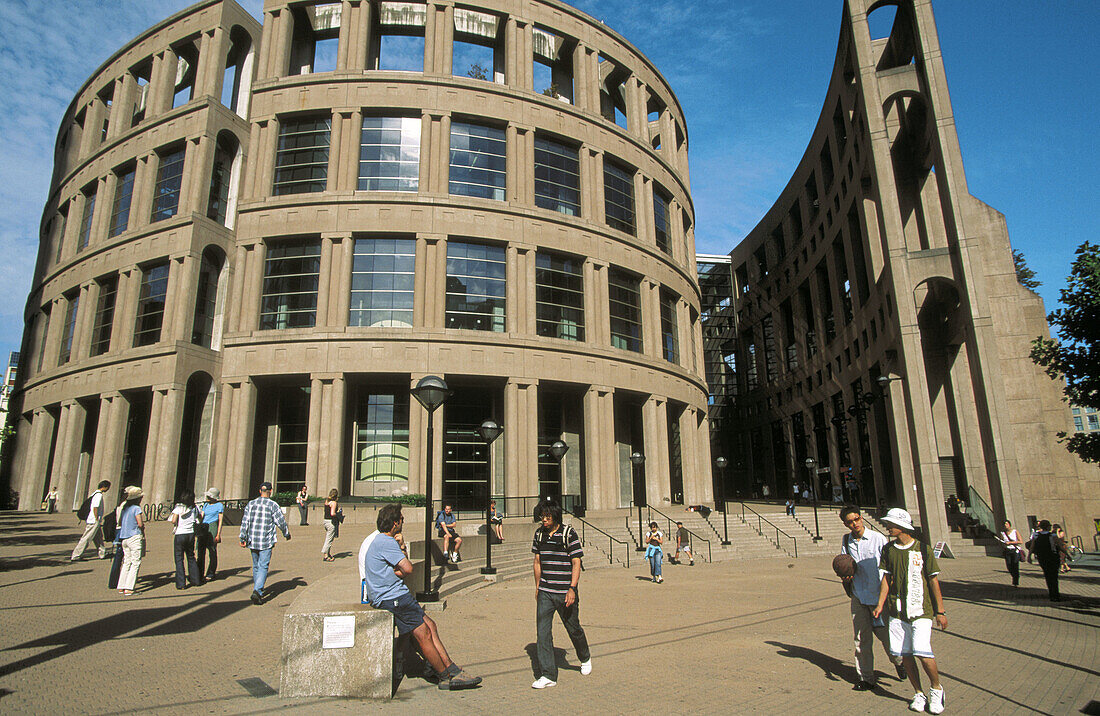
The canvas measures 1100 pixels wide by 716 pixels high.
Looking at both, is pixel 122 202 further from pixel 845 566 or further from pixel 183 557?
pixel 845 566

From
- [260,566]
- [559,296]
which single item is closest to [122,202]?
[559,296]

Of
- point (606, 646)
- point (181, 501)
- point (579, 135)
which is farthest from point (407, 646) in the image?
point (579, 135)

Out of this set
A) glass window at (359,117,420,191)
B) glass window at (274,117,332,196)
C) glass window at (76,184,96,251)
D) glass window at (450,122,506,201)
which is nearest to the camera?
glass window at (359,117,420,191)

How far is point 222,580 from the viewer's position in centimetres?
1234

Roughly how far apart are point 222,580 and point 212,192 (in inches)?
1012

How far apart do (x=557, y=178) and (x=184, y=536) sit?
2602cm

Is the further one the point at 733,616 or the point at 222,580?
the point at 222,580

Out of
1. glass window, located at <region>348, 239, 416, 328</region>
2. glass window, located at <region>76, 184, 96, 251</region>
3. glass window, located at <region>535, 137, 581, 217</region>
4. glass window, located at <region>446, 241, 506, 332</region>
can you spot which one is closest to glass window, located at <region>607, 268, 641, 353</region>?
glass window, located at <region>535, 137, 581, 217</region>

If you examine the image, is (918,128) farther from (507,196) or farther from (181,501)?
(181,501)

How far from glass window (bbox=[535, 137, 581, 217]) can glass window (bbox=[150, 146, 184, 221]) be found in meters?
18.3

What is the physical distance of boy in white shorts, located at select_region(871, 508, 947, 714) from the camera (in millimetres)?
5730

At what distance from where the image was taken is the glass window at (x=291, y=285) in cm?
2875

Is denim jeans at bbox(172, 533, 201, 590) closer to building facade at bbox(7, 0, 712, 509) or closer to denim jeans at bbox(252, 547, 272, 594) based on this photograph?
denim jeans at bbox(252, 547, 272, 594)

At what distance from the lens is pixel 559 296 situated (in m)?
31.2
